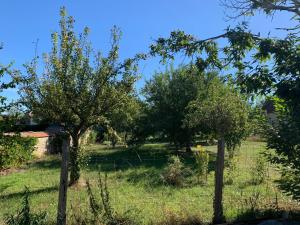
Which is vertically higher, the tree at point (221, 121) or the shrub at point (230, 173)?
the tree at point (221, 121)

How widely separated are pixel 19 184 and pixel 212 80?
12.8m

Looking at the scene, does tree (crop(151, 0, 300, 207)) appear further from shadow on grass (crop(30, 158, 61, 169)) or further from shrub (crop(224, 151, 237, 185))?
shadow on grass (crop(30, 158, 61, 169))

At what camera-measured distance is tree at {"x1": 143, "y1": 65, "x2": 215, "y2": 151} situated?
2445 centimetres

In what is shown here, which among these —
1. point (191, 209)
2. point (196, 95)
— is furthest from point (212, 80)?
point (191, 209)

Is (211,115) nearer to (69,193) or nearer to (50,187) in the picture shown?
(69,193)

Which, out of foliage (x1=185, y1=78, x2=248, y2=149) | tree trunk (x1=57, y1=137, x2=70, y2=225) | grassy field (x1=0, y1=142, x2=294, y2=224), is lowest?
grassy field (x1=0, y1=142, x2=294, y2=224)

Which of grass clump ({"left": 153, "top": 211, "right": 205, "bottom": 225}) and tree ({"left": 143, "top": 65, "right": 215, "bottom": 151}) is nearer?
grass clump ({"left": 153, "top": 211, "right": 205, "bottom": 225})

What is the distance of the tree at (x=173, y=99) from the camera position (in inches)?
963

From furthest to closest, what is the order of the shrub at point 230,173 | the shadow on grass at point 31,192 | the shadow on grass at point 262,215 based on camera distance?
1. the shrub at point 230,173
2. the shadow on grass at point 31,192
3. the shadow on grass at point 262,215

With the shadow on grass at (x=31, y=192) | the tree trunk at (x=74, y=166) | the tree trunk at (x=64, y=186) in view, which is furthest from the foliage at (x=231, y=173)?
the tree trunk at (x=64, y=186)

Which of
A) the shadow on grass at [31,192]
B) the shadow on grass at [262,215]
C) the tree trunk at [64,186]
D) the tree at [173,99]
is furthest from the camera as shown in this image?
the tree at [173,99]

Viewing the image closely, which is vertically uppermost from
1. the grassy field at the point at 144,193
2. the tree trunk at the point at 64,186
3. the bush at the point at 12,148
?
the bush at the point at 12,148

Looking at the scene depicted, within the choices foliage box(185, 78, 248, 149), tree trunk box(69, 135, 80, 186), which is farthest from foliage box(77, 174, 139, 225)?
tree trunk box(69, 135, 80, 186)

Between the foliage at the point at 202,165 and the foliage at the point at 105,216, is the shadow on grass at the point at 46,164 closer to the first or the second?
the foliage at the point at 202,165
